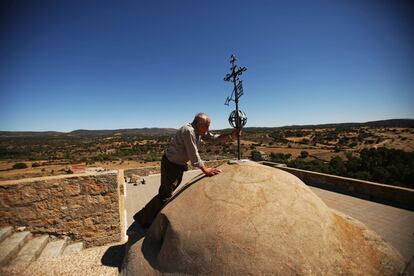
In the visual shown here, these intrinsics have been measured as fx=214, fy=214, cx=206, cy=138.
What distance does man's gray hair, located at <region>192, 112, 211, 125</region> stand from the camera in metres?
2.88

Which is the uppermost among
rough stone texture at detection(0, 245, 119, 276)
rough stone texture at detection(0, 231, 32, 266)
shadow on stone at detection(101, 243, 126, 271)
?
rough stone texture at detection(0, 231, 32, 266)

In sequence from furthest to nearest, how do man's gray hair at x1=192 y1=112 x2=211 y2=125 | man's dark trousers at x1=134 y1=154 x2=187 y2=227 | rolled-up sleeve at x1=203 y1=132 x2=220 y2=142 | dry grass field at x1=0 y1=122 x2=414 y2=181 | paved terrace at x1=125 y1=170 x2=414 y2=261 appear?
dry grass field at x1=0 y1=122 x2=414 y2=181 < paved terrace at x1=125 y1=170 x2=414 y2=261 < rolled-up sleeve at x1=203 y1=132 x2=220 y2=142 < man's dark trousers at x1=134 y1=154 x2=187 y2=227 < man's gray hair at x1=192 y1=112 x2=211 y2=125

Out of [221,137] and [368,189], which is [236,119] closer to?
[221,137]

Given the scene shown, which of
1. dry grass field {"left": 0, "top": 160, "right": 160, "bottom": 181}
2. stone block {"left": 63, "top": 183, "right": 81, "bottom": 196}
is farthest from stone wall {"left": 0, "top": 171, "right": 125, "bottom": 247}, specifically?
dry grass field {"left": 0, "top": 160, "right": 160, "bottom": 181}

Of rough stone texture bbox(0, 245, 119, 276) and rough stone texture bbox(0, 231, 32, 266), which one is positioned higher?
rough stone texture bbox(0, 231, 32, 266)

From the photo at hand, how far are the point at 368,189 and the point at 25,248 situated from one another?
8514 mm

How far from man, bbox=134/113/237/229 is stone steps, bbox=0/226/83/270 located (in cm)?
157

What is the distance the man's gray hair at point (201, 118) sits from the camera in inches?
113

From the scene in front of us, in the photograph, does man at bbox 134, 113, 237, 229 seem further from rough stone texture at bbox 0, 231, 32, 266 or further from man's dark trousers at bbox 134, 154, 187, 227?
rough stone texture at bbox 0, 231, 32, 266

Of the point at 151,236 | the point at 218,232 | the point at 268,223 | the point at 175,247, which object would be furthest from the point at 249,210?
the point at 151,236

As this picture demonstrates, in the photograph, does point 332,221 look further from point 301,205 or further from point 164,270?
point 164,270

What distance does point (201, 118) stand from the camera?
2.88 metres

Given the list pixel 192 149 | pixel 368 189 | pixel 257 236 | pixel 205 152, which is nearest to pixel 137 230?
pixel 192 149

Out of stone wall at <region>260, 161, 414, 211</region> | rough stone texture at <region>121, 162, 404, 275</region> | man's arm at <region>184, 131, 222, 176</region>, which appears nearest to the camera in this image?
rough stone texture at <region>121, 162, 404, 275</region>
